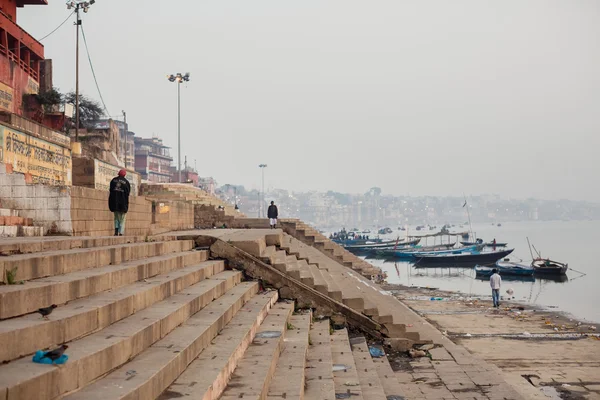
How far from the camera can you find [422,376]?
812 centimetres

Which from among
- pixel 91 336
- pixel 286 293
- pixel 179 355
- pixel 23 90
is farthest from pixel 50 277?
pixel 23 90

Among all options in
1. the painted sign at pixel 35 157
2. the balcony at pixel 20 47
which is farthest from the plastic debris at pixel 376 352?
the balcony at pixel 20 47

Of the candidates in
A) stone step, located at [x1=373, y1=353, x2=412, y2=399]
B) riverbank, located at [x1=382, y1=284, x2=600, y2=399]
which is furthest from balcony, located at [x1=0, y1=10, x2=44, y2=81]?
stone step, located at [x1=373, y1=353, x2=412, y2=399]

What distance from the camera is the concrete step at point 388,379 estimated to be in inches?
268

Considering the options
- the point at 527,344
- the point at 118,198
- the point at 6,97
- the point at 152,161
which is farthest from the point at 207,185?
the point at 118,198

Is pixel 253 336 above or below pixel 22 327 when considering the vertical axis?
below

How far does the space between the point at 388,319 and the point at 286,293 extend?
66.0 inches

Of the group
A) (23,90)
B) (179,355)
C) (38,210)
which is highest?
(23,90)

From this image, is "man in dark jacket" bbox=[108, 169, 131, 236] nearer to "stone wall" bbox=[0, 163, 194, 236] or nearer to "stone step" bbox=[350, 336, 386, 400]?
"stone wall" bbox=[0, 163, 194, 236]

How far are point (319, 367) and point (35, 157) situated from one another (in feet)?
26.7

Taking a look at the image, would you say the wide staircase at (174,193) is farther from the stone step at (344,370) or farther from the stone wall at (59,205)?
the stone step at (344,370)

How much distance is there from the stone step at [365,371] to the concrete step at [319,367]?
0.43 meters

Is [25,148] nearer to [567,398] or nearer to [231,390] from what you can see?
[231,390]

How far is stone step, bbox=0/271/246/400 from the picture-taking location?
9.05ft
